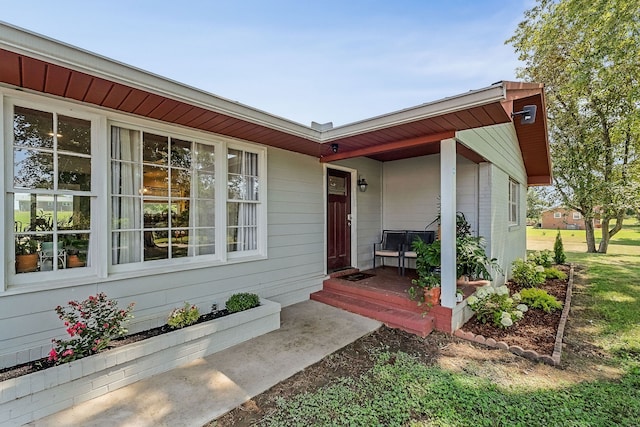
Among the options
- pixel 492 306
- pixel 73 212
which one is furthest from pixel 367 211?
pixel 73 212

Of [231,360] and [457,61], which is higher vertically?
[457,61]

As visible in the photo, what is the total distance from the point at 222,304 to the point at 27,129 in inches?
104

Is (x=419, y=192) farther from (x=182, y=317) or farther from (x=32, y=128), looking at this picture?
(x=32, y=128)

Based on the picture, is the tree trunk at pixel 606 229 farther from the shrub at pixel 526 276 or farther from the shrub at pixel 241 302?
the shrub at pixel 241 302

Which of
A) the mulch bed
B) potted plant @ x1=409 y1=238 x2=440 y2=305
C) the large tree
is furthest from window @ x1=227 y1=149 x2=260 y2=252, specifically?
the large tree

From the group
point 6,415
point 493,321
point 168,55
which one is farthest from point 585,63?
point 6,415

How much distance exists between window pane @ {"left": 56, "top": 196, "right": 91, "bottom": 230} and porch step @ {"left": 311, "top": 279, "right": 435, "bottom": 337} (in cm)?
332

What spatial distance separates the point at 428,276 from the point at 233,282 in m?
2.67

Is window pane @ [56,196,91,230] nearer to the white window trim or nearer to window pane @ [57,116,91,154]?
the white window trim

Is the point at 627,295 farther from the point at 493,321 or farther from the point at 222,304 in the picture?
the point at 222,304

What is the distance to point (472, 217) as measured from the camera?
5.37m

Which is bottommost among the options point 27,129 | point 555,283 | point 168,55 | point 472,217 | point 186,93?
point 555,283

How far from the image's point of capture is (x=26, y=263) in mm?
2523

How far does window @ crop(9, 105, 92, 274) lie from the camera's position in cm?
249
